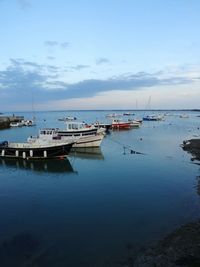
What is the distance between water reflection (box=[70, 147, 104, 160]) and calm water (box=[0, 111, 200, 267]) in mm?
5119

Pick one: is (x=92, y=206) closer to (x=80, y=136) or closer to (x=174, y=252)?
(x=174, y=252)

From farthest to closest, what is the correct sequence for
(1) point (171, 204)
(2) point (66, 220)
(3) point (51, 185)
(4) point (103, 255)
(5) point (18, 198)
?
(3) point (51, 185), (5) point (18, 198), (1) point (171, 204), (2) point (66, 220), (4) point (103, 255)

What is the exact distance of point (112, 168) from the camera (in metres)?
37.9

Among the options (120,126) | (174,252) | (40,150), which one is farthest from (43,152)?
(120,126)

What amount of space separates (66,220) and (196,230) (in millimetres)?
7468

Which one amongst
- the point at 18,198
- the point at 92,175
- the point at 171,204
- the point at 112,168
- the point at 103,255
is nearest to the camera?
the point at 103,255

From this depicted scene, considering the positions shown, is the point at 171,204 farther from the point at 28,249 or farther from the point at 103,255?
the point at 28,249

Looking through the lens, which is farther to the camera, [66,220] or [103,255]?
[66,220]

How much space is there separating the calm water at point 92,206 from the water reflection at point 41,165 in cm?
11

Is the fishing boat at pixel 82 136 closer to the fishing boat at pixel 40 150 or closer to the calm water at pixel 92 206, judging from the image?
the fishing boat at pixel 40 150

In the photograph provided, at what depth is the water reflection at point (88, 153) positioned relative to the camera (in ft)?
153

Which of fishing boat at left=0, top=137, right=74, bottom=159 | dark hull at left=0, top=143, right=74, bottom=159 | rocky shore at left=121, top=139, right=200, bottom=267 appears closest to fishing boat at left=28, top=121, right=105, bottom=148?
fishing boat at left=0, top=137, right=74, bottom=159

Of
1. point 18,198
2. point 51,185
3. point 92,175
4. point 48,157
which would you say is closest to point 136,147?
point 48,157

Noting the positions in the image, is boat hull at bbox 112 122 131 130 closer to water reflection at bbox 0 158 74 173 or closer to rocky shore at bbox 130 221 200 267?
water reflection at bbox 0 158 74 173
